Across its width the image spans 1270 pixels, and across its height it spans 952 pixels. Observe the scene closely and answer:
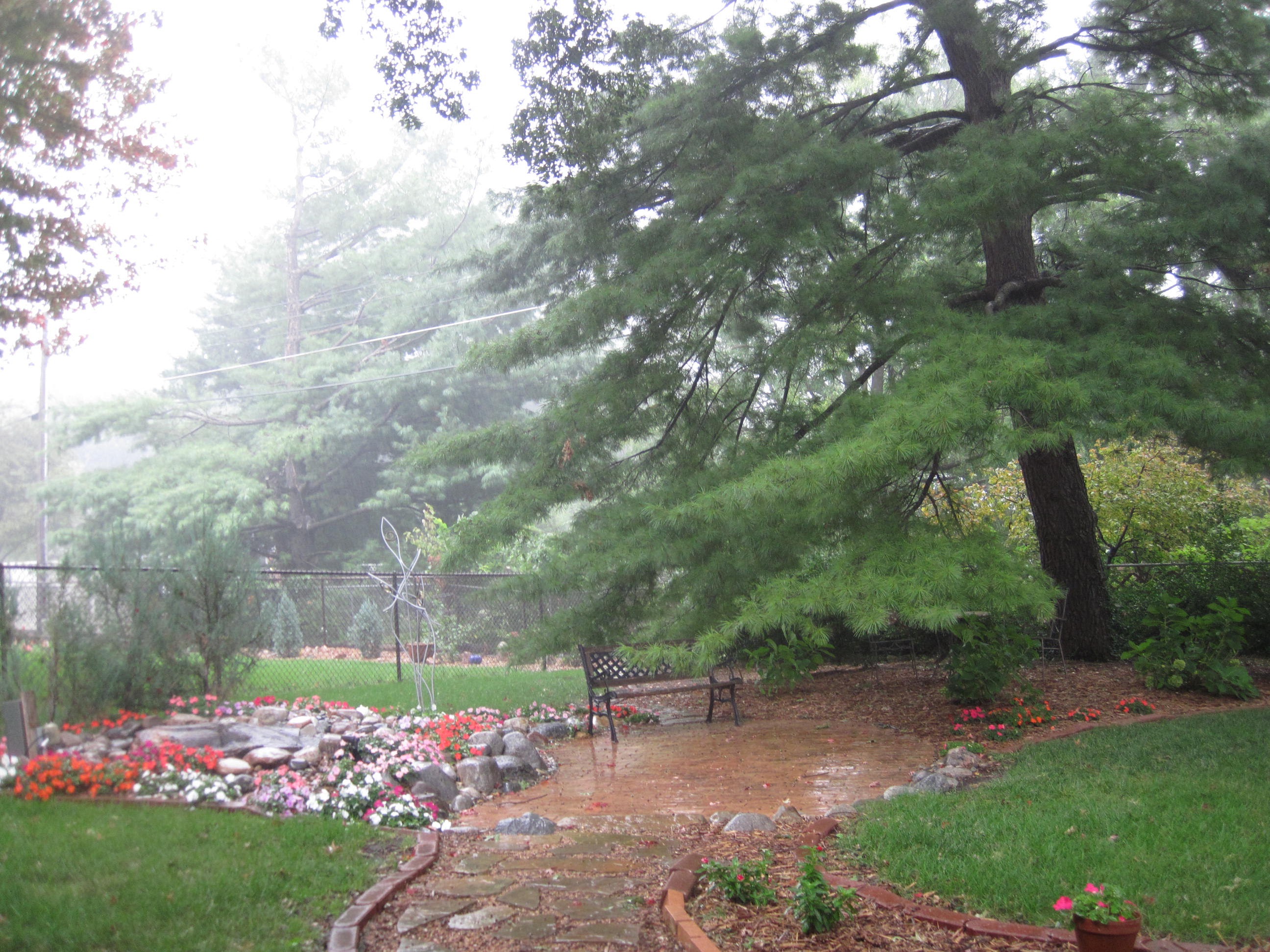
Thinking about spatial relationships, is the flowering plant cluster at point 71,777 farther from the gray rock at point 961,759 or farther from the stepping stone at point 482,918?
the gray rock at point 961,759

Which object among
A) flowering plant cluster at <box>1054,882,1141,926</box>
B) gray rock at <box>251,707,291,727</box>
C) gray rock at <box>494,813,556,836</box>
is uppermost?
gray rock at <box>251,707,291,727</box>

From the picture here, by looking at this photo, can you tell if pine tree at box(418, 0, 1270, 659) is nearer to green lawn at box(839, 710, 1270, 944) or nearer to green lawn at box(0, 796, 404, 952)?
green lawn at box(839, 710, 1270, 944)

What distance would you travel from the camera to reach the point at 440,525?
17.1 meters

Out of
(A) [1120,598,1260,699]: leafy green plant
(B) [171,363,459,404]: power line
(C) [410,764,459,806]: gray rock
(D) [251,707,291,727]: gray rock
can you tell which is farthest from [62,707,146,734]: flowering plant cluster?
(B) [171,363,459,404]: power line

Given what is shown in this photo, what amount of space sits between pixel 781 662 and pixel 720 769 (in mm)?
2453

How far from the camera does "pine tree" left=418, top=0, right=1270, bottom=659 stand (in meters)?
5.80

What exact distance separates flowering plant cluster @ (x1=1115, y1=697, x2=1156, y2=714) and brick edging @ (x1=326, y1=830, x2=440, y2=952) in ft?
18.9

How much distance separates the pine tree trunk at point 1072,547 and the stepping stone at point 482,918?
773 cm

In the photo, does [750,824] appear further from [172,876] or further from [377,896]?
[172,876]

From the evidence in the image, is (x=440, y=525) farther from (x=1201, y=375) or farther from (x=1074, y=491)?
(x=1201, y=375)

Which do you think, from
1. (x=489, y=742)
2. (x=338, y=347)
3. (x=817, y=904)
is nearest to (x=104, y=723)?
(x=489, y=742)

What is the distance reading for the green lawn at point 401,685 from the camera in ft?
28.3

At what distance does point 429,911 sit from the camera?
3.49 m

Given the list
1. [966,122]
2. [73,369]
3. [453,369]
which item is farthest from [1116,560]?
[73,369]
